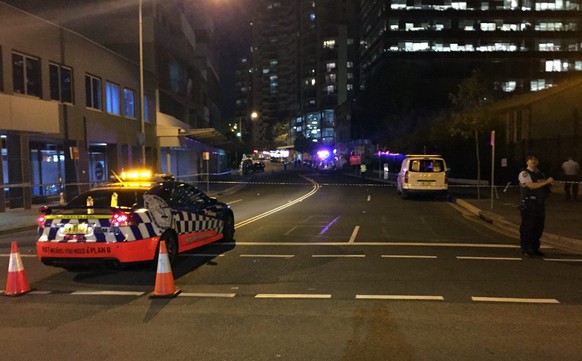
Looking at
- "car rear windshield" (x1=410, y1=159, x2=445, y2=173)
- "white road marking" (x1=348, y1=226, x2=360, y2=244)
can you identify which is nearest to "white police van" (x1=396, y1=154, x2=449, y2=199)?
"car rear windshield" (x1=410, y1=159, x2=445, y2=173)

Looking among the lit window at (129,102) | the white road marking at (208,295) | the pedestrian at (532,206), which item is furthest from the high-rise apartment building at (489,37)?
the white road marking at (208,295)

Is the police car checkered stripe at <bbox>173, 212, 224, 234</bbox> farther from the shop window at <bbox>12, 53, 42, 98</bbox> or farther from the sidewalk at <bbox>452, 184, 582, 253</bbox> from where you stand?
the shop window at <bbox>12, 53, 42, 98</bbox>

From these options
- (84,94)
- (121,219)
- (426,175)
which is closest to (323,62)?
(84,94)

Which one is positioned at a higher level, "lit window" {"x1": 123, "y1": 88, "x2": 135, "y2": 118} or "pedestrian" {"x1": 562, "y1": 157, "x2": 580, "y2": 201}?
"lit window" {"x1": 123, "y1": 88, "x2": 135, "y2": 118}

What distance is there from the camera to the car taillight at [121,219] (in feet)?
26.1

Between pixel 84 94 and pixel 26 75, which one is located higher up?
pixel 26 75

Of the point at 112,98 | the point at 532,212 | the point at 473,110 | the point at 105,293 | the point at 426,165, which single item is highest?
the point at 112,98

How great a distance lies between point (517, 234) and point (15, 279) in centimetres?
1123

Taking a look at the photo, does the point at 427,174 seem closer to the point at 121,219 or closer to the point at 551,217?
the point at 551,217

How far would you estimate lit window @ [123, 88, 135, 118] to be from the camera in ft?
104

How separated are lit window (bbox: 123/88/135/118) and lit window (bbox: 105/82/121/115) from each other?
1006mm

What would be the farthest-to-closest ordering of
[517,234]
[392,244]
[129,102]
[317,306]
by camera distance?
[129,102], [517,234], [392,244], [317,306]

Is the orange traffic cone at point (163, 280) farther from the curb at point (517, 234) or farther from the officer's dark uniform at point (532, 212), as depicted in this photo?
the curb at point (517, 234)

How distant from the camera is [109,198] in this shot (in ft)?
29.2
